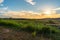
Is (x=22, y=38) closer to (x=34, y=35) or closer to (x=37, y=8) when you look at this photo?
(x=34, y=35)

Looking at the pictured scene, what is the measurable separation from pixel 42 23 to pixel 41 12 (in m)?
0.15

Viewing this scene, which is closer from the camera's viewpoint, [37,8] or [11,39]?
[11,39]

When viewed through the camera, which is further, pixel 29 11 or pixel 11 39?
pixel 29 11

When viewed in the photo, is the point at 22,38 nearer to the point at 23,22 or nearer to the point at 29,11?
the point at 23,22

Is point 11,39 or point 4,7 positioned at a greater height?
point 4,7

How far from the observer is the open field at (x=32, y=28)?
56.3 inches

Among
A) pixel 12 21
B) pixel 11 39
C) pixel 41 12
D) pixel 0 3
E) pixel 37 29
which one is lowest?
pixel 11 39

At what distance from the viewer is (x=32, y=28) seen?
147 cm

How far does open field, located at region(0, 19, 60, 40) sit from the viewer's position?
56.3 inches

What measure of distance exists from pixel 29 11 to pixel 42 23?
0.76 feet

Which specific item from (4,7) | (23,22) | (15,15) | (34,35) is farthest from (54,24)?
(4,7)

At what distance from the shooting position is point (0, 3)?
150 centimetres

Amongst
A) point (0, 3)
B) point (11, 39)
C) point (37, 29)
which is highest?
point (0, 3)

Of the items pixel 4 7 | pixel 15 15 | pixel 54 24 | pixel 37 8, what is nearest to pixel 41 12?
pixel 37 8
